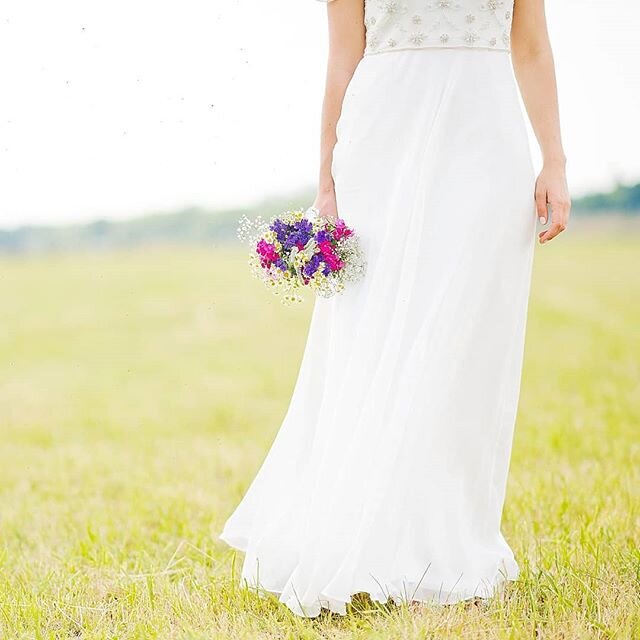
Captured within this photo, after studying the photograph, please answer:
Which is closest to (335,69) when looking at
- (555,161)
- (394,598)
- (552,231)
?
(555,161)

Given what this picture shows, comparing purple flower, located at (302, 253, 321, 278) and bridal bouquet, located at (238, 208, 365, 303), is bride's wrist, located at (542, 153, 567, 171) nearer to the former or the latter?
bridal bouquet, located at (238, 208, 365, 303)

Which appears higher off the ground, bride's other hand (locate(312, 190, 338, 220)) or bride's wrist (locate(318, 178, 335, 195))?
bride's wrist (locate(318, 178, 335, 195))

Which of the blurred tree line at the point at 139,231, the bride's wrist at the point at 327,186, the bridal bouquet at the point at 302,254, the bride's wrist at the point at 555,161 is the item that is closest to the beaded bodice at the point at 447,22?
the bride's wrist at the point at 555,161

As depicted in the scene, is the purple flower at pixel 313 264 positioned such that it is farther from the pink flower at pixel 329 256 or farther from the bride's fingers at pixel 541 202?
the bride's fingers at pixel 541 202

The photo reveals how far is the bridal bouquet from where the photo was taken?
122 inches

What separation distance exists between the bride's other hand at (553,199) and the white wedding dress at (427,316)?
52 millimetres

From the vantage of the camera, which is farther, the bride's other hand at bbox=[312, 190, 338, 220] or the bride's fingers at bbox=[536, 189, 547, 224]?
the bride's other hand at bbox=[312, 190, 338, 220]

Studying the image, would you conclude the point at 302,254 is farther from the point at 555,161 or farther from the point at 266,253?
the point at 555,161

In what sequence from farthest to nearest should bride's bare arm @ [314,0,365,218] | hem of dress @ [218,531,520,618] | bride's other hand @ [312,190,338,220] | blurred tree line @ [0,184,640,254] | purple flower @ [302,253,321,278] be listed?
blurred tree line @ [0,184,640,254]
bride's other hand @ [312,190,338,220]
bride's bare arm @ [314,0,365,218]
purple flower @ [302,253,321,278]
hem of dress @ [218,531,520,618]

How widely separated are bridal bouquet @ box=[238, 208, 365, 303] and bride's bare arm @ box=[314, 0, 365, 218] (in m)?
0.18

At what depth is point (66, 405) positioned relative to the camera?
27.8 feet

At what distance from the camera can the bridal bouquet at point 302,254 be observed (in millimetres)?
3104

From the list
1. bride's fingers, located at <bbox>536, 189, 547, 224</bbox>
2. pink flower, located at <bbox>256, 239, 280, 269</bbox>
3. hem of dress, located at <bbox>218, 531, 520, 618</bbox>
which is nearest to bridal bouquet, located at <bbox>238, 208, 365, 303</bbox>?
pink flower, located at <bbox>256, 239, 280, 269</bbox>

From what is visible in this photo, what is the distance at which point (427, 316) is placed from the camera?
305 cm
